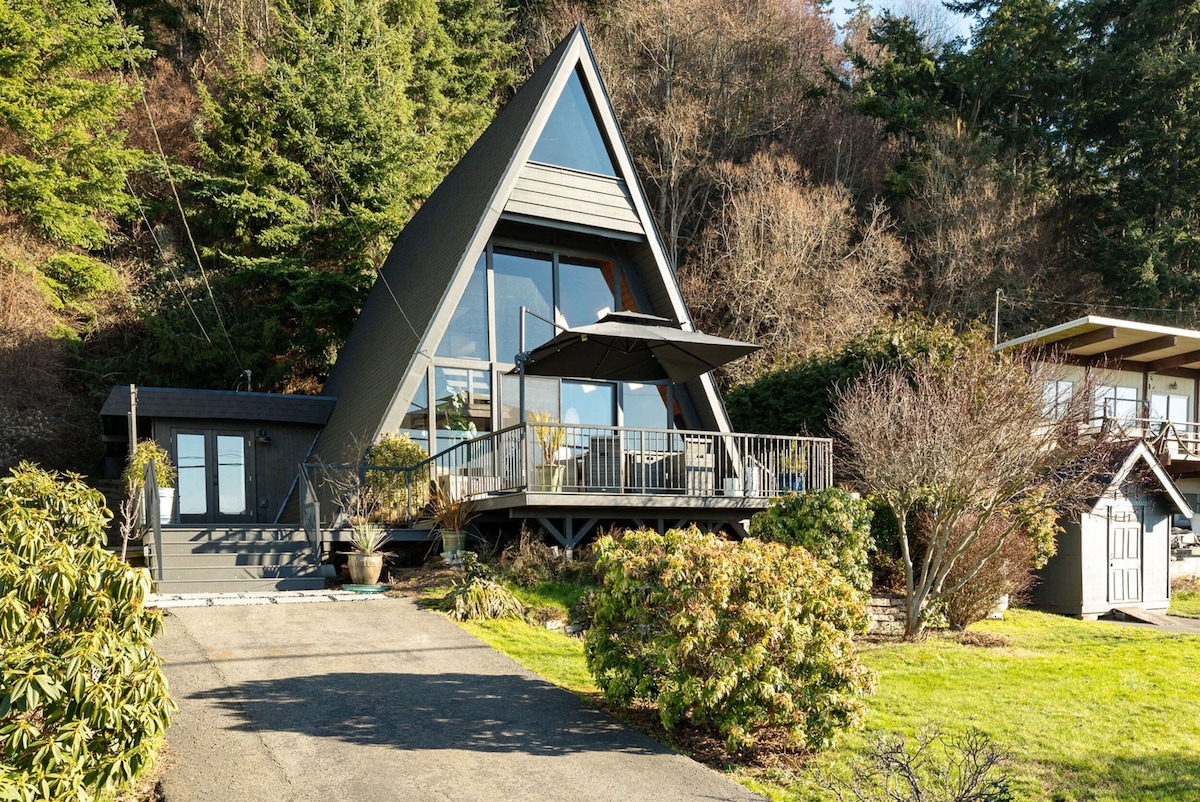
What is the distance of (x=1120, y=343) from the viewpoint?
872 inches

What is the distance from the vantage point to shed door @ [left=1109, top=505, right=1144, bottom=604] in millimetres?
16172

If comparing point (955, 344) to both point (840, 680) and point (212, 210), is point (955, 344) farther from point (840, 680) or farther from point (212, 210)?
point (212, 210)

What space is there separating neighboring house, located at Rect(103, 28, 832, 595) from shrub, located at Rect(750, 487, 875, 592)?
2.18m

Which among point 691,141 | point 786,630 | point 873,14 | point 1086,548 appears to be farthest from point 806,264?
point 786,630

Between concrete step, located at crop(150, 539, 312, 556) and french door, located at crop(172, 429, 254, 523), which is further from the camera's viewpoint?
french door, located at crop(172, 429, 254, 523)

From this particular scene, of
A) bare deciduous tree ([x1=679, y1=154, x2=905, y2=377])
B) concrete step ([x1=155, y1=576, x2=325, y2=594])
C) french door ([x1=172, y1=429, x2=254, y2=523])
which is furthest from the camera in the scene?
bare deciduous tree ([x1=679, y1=154, x2=905, y2=377])

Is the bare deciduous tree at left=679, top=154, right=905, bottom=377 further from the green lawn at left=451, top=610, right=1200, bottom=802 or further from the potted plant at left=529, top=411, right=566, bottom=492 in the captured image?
the green lawn at left=451, top=610, right=1200, bottom=802

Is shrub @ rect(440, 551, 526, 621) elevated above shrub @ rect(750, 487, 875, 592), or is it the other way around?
shrub @ rect(750, 487, 875, 592)

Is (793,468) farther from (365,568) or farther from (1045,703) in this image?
(365,568)

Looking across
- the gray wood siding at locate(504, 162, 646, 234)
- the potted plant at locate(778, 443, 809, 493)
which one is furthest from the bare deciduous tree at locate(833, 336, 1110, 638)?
the gray wood siding at locate(504, 162, 646, 234)

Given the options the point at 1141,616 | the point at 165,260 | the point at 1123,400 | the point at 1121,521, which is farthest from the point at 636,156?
the point at 1141,616

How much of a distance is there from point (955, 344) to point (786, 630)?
10.6 meters

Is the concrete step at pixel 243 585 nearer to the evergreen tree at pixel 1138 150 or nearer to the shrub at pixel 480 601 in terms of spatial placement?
the shrub at pixel 480 601

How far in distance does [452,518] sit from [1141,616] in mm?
12274
